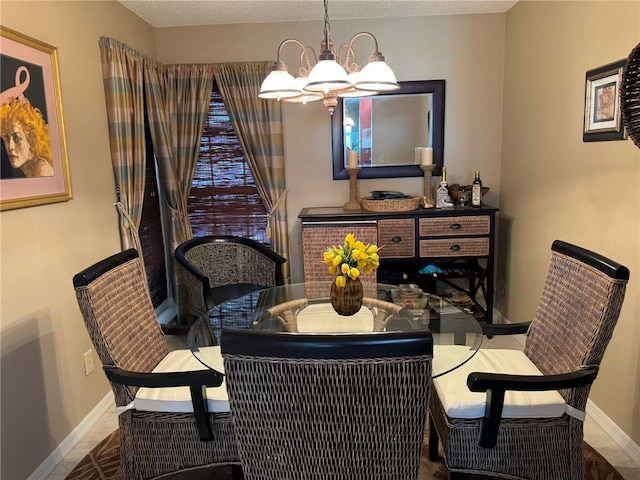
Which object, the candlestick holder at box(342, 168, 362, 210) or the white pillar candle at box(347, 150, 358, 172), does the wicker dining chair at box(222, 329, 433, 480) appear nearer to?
the candlestick holder at box(342, 168, 362, 210)

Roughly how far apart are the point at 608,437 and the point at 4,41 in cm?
331

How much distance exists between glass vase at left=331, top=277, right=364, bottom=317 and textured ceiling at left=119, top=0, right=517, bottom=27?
2.17 metres

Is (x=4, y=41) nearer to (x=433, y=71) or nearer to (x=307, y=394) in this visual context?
(x=307, y=394)

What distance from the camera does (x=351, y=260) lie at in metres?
1.90

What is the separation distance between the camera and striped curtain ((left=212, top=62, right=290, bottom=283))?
3479 mm

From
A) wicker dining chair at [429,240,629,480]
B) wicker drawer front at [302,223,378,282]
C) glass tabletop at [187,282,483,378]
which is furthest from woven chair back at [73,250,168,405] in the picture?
wicker drawer front at [302,223,378,282]

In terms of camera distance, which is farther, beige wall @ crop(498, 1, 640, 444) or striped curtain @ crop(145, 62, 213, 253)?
striped curtain @ crop(145, 62, 213, 253)

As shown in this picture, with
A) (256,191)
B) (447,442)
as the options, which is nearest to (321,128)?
(256,191)

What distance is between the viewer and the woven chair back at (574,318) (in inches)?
57.9

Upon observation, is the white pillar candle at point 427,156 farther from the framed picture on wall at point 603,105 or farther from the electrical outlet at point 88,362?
the electrical outlet at point 88,362

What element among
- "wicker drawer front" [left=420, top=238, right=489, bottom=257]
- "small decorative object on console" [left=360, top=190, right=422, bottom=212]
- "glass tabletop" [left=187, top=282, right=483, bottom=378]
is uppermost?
"small decorative object on console" [left=360, top=190, right=422, bottom=212]

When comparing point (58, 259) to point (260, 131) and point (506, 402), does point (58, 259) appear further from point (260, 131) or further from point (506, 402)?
point (506, 402)

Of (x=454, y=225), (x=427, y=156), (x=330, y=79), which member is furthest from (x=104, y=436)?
(x=427, y=156)

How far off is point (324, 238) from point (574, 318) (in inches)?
74.6
